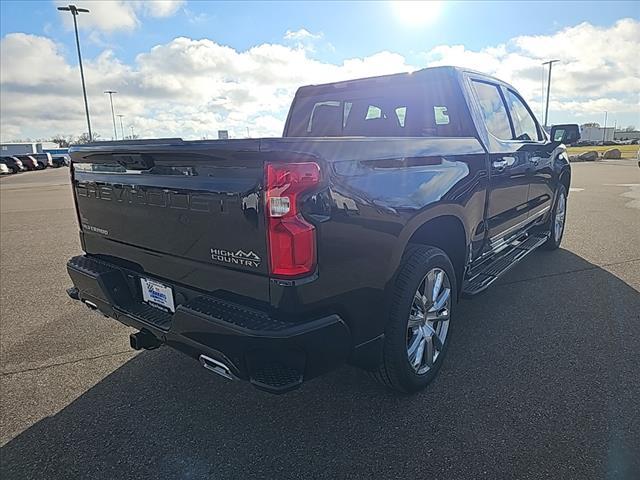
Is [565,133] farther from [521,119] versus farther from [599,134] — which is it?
[599,134]

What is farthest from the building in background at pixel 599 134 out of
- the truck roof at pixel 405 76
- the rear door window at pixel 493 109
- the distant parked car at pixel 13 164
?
the truck roof at pixel 405 76

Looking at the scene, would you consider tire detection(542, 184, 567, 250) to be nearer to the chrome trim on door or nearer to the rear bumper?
the chrome trim on door

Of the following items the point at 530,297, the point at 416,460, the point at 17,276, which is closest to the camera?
the point at 416,460

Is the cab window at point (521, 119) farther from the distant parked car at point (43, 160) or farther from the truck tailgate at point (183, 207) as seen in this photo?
the distant parked car at point (43, 160)

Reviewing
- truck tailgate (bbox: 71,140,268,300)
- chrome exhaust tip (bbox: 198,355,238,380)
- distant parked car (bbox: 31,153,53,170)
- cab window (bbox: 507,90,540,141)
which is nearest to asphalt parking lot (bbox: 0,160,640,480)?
chrome exhaust tip (bbox: 198,355,238,380)

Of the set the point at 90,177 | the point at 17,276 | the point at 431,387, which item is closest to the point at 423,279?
the point at 431,387

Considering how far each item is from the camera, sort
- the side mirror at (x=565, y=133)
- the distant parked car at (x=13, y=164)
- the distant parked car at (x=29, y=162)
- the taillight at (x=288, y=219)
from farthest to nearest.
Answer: the distant parked car at (x=29, y=162)
the distant parked car at (x=13, y=164)
the side mirror at (x=565, y=133)
the taillight at (x=288, y=219)

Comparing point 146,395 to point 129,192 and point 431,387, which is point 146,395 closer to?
point 129,192

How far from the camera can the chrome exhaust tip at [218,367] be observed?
2164 millimetres

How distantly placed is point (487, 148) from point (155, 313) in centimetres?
259

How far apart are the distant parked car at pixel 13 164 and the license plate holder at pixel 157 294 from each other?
1601 inches

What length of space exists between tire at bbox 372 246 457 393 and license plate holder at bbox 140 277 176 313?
1176mm

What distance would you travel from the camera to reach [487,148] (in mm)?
3533

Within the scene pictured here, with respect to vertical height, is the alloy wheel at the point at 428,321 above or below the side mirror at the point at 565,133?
below
